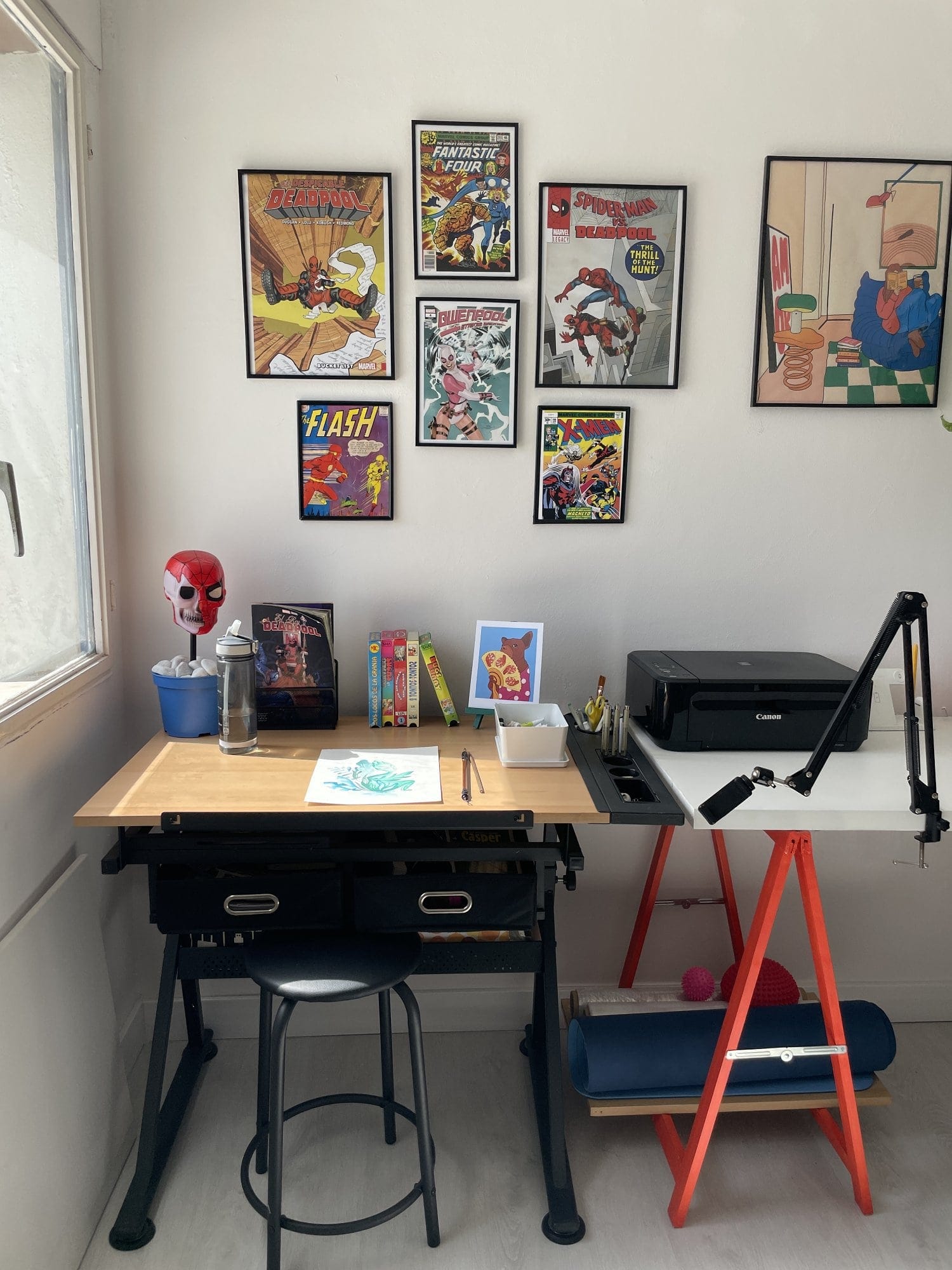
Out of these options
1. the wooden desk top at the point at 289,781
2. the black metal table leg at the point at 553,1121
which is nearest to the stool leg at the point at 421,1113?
the black metal table leg at the point at 553,1121

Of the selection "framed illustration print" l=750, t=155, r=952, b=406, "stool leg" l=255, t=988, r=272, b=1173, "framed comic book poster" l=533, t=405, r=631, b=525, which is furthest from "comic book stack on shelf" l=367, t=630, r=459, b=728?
"framed illustration print" l=750, t=155, r=952, b=406

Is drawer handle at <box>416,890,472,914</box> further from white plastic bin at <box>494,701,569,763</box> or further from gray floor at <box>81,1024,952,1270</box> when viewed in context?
gray floor at <box>81,1024,952,1270</box>

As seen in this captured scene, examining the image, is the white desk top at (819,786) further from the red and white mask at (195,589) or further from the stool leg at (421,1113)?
the red and white mask at (195,589)

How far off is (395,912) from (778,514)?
131cm

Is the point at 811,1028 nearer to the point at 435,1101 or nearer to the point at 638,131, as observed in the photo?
the point at 435,1101

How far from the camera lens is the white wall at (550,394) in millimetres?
1917

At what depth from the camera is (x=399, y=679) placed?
6.54 feet

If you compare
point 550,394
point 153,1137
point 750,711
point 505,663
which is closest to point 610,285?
point 550,394

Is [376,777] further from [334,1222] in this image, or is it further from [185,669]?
[334,1222]

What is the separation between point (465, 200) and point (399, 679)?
1.09 metres

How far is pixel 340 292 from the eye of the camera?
198 cm

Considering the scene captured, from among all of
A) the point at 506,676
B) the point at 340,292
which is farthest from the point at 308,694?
the point at 340,292

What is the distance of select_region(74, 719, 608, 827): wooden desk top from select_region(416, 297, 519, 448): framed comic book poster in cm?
70

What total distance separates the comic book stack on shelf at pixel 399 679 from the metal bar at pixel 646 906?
0.59 meters
